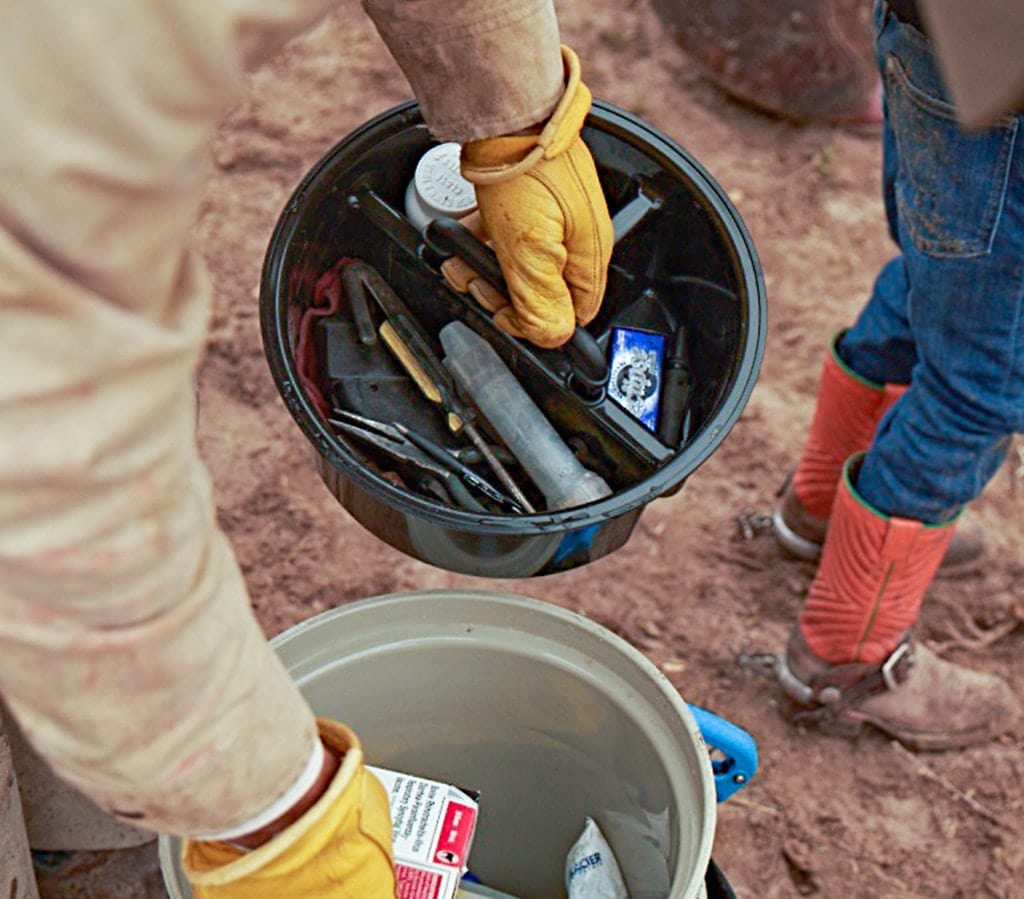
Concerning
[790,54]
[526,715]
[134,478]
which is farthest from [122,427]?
[790,54]

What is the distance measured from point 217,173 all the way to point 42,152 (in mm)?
2013

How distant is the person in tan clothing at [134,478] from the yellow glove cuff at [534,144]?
0.58 metres

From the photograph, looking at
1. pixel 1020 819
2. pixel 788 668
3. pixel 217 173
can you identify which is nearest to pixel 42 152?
pixel 788 668

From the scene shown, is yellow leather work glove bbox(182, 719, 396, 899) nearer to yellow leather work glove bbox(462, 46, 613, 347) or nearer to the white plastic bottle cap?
yellow leather work glove bbox(462, 46, 613, 347)

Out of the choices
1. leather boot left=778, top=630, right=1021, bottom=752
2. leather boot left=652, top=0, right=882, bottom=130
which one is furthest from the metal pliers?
leather boot left=652, top=0, right=882, bottom=130

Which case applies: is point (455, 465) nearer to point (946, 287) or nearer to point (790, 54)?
point (946, 287)

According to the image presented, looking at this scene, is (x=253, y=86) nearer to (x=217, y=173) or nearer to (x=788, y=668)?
(x=217, y=173)

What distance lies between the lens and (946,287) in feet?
4.71

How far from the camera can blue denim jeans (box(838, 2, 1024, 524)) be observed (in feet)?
4.39

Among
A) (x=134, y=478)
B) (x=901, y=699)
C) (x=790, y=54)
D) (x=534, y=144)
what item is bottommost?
(x=901, y=699)

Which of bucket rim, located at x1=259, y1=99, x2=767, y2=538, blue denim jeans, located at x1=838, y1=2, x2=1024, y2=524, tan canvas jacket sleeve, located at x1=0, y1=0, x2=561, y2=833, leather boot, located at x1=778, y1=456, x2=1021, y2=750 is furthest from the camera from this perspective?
leather boot, located at x1=778, y1=456, x2=1021, y2=750

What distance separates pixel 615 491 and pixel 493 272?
0.96 feet

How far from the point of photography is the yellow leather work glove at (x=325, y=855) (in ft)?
2.92

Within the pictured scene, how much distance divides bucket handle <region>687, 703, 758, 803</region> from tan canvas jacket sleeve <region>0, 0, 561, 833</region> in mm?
514
